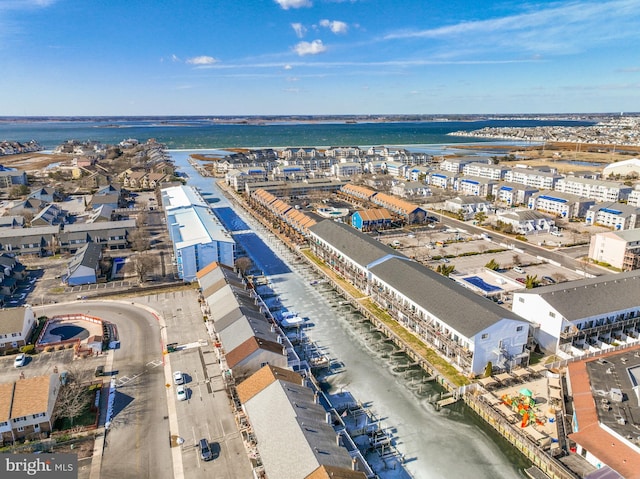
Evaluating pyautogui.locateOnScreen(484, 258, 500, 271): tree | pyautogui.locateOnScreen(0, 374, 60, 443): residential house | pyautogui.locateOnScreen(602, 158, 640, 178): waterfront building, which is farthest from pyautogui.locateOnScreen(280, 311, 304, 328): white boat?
pyautogui.locateOnScreen(602, 158, 640, 178): waterfront building

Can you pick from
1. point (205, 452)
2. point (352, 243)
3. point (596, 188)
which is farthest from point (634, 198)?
point (205, 452)

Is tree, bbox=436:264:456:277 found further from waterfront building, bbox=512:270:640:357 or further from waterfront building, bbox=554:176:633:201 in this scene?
waterfront building, bbox=554:176:633:201

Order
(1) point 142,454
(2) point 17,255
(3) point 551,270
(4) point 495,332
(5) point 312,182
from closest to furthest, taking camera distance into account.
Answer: (1) point 142,454 < (4) point 495,332 < (3) point 551,270 < (2) point 17,255 < (5) point 312,182

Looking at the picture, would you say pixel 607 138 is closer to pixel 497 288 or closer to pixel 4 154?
pixel 497 288

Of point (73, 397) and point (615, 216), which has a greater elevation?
point (615, 216)

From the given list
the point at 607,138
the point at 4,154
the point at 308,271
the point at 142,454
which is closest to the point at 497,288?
the point at 308,271

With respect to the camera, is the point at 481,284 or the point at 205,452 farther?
the point at 481,284

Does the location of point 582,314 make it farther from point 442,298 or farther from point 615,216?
point 615,216
